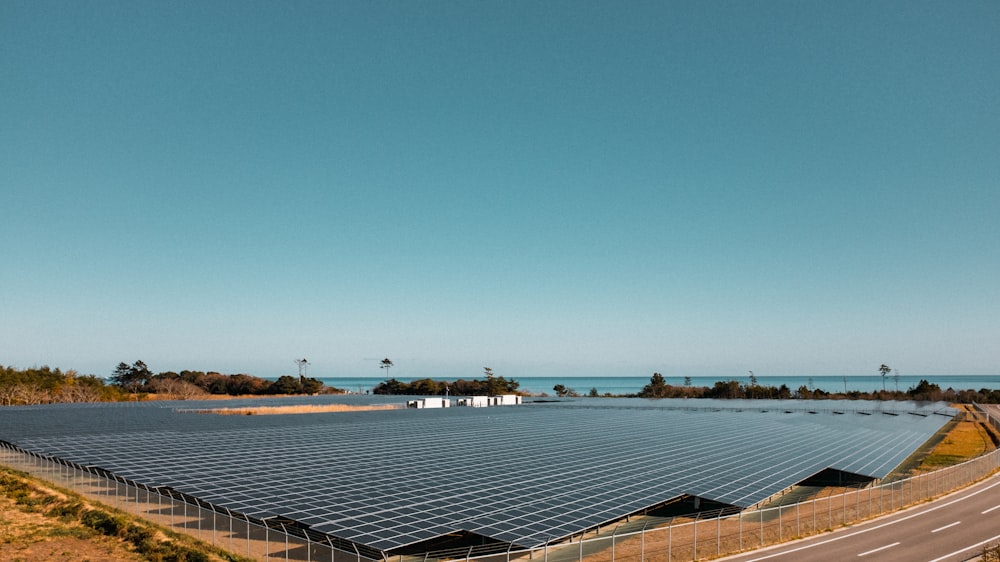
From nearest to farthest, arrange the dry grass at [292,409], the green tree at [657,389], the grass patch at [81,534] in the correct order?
the grass patch at [81,534], the dry grass at [292,409], the green tree at [657,389]

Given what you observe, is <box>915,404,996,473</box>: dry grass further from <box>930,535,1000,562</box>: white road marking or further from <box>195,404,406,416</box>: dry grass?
<box>195,404,406,416</box>: dry grass

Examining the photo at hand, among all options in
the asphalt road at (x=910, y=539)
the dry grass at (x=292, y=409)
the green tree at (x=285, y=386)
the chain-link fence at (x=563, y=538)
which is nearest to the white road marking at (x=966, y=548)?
the asphalt road at (x=910, y=539)

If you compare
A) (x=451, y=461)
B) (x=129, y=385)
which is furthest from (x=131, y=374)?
(x=451, y=461)

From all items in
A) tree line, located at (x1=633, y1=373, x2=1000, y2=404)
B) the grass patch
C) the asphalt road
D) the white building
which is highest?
the grass patch

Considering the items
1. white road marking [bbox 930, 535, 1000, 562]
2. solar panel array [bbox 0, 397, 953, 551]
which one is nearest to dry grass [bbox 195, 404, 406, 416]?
solar panel array [bbox 0, 397, 953, 551]

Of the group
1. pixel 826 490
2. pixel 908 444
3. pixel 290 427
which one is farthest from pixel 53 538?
pixel 908 444

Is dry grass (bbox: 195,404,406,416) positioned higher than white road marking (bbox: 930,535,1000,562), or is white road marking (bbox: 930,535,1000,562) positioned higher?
dry grass (bbox: 195,404,406,416)

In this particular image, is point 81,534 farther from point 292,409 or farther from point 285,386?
point 285,386

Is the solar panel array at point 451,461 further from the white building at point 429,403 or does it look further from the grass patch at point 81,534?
the white building at point 429,403
